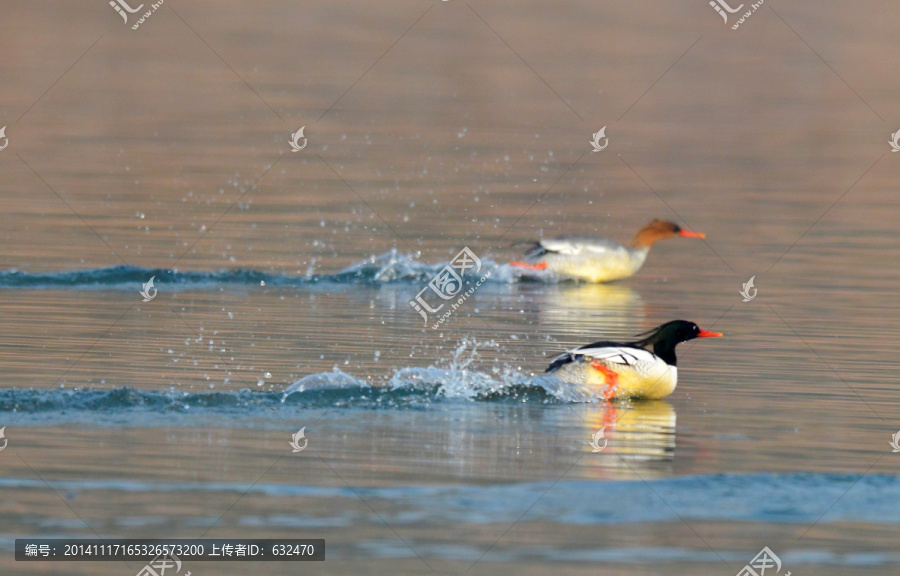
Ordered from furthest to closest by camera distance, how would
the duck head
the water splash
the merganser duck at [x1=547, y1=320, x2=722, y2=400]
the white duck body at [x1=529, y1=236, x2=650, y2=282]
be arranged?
the duck head → the white duck body at [x1=529, y1=236, x2=650, y2=282] → the water splash → the merganser duck at [x1=547, y1=320, x2=722, y2=400]

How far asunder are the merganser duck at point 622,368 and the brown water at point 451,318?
19 cm

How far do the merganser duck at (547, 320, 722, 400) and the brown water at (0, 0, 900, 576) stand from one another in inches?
7.3

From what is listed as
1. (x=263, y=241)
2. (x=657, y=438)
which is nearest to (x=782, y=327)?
(x=657, y=438)

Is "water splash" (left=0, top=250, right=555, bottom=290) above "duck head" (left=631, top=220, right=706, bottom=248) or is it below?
below

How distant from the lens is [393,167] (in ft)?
76.1

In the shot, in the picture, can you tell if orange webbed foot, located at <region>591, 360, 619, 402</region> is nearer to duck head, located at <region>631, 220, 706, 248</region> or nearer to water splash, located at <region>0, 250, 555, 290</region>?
water splash, located at <region>0, 250, 555, 290</region>

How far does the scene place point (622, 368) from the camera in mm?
11586

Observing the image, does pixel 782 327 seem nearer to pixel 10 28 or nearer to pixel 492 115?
pixel 492 115

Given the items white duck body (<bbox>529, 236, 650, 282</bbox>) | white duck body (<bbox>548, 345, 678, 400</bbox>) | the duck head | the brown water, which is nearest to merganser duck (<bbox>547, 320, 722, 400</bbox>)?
white duck body (<bbox>548, 345, 678, 400</bbox>)

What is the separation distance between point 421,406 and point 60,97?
66.5 feet

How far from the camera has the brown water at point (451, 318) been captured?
8570 millimetres

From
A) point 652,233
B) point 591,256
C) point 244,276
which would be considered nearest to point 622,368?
point 244,276

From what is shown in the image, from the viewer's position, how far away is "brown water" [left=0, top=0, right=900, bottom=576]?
857 cm

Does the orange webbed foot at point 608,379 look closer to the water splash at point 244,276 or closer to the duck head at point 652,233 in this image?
the water splash at point 244,276
